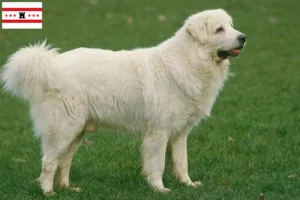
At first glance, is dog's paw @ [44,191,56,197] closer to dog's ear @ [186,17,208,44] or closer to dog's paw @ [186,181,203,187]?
dog's paw @ [186,181,203,187]

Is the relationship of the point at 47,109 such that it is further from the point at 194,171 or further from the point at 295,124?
the point at 295,124

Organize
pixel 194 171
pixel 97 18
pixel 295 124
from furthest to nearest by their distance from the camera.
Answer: pixel 97 18
pixel 295 124
pixel 194 171

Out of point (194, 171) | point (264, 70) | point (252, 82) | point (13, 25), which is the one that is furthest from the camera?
point (13, 25)

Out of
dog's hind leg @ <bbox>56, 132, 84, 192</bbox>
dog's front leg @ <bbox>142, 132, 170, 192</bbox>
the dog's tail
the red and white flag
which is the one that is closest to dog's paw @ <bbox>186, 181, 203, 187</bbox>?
dog's front leg @ <bbox>142, 132, 170, 192</bbox>

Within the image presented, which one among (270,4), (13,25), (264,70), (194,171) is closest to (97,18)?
(13,25)

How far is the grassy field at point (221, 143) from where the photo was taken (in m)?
6.33

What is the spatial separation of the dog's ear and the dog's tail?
57.1 inches

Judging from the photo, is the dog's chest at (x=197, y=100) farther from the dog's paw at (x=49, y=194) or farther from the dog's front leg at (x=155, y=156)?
the dog's paw at (x=49, y=194)

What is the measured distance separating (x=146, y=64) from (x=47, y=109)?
1110 mm

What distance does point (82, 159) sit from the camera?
306 inches

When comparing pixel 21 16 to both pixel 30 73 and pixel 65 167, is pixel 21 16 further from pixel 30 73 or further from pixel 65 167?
pixel 30 73

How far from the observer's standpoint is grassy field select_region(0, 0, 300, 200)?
20.8ft

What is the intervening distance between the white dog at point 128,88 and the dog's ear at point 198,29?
0.01 m

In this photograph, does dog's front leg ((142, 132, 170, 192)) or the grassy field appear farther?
dog's front leg ((142, 132, 170, 192))
